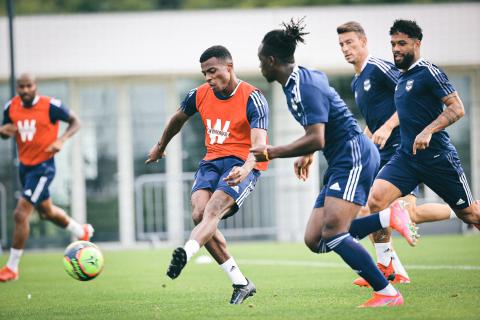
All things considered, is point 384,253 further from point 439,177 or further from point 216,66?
point 216,66

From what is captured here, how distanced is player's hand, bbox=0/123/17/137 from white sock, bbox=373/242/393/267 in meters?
6.12

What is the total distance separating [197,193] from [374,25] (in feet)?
51.2

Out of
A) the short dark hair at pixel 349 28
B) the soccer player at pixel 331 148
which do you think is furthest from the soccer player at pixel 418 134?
the soccer player at pixel 331 148

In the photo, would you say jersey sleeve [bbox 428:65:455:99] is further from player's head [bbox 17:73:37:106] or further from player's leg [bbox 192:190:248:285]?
player's head [bbox 17:73:37:106]

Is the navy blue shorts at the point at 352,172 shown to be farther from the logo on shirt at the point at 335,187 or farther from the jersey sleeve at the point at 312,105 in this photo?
the jersey sleeve at the point at 312,105

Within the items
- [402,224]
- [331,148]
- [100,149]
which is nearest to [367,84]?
[402,224]

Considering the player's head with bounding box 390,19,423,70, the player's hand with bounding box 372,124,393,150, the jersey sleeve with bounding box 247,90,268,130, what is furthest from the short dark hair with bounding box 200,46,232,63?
the player's hand with bounding box 372,124,393,150

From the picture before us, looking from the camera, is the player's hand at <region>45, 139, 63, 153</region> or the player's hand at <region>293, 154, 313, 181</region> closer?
the player's hand at <region>293, 154, 313, 181</region>

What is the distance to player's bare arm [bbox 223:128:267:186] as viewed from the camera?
7738 millimetres

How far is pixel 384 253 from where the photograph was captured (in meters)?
9.98

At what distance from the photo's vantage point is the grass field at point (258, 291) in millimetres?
7565

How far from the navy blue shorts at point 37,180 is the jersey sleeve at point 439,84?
6.55 meters

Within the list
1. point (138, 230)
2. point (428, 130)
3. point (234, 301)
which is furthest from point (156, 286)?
point (138, 230)

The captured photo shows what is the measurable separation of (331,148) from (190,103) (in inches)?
81.0
